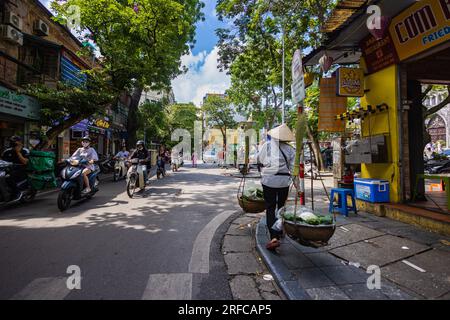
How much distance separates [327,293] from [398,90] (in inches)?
198

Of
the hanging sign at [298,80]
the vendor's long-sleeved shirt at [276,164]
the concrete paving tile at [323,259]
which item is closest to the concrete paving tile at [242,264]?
the concrete paving tile at [323,259]

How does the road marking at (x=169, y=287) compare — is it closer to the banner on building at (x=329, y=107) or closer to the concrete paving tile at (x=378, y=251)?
the concrete paving tile at (x=378, y=251)

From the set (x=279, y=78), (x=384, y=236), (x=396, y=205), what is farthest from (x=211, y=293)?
(x=279, y=78)

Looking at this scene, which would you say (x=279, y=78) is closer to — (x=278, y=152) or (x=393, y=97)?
(x=393, y=97)

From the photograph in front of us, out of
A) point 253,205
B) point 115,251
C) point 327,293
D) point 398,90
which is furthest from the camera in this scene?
point 398,90

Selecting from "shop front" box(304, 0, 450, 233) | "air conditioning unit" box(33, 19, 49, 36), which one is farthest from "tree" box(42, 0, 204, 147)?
"shop front" box(304, 0, 450, 233)

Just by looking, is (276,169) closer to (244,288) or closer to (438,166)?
(244,288)

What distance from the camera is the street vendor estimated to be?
3945mm

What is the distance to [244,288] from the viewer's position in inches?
115

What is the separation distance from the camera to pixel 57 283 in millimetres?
2941

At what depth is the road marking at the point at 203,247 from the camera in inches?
135

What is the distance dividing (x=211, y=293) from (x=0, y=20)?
45.5 ft

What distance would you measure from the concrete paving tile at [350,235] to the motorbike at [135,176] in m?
6.19

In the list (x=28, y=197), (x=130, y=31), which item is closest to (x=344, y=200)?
(x=28, y=197)
